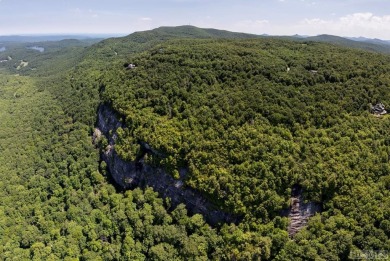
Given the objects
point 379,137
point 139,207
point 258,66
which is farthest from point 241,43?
point 139,207

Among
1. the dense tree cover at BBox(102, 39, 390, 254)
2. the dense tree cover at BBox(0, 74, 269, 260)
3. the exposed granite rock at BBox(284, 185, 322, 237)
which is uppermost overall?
the dense tree cover at BBox(102, 39, 390, 254)

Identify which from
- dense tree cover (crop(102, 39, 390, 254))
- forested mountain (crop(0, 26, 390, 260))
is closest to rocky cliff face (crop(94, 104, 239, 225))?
→ forested mountain (crop(0, 26, 390, 260))

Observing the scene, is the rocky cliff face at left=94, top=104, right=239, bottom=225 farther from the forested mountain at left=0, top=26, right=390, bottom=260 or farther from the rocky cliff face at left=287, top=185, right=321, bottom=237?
the rocky cliff face at left=287, top=185, right=321, bottom=237

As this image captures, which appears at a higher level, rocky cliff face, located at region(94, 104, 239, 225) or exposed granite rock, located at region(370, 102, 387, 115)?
exposed granite rock, located at region(370, 102, 387, 115)

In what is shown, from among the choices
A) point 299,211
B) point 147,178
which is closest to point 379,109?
point 299,211

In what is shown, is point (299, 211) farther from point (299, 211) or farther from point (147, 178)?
point (147, 178)

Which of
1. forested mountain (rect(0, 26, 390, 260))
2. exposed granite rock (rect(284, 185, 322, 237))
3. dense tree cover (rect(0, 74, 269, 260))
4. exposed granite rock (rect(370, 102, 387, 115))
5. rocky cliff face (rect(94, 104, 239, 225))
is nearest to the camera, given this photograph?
forested mountain (rect(0, 26, 390, 260))
